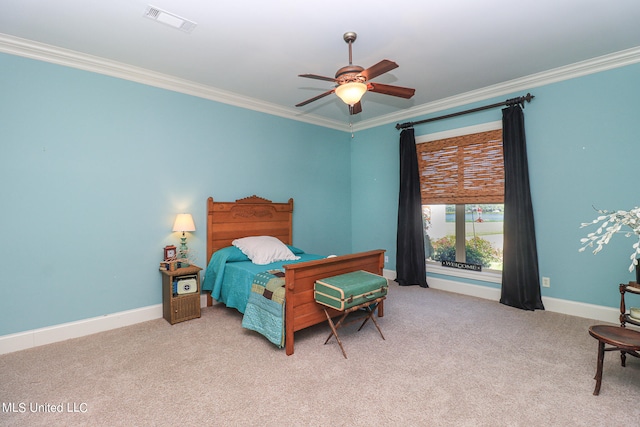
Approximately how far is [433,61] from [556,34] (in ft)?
3.40

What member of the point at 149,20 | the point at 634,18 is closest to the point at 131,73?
the point at 149,20

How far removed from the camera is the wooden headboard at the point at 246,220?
12.8 ft

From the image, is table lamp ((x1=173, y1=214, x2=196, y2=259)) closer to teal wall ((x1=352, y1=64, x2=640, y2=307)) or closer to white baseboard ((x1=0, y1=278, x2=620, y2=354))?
white baseboard ((x1=0, y1=278, x2=620, y2=354))

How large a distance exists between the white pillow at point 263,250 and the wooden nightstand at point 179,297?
24.1 inches

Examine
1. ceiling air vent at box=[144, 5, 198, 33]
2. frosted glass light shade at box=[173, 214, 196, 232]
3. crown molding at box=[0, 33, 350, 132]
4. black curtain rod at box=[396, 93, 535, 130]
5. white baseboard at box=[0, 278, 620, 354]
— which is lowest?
white baseboard at box=[0, 278, 620, 354]

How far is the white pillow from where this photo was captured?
364cm

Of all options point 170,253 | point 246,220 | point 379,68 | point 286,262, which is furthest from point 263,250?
point 379,68

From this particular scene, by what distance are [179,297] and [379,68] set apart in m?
2.97

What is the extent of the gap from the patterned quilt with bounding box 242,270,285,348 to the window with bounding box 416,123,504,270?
2.80 meters

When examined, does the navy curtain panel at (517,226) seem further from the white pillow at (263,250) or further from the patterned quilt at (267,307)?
the patterned quilt at (267,307)

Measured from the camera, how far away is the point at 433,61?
10.5ft

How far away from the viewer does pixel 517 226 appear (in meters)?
3.69

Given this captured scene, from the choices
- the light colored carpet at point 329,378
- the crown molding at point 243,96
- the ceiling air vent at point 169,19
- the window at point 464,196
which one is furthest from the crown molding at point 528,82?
the ceiling air vent at point 169,19

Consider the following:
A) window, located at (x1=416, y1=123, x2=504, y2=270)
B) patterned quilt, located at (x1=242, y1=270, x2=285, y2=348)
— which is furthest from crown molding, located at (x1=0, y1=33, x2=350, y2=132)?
patterned quilt, located at (x1=242, y1=270, x2=285, y2=348)
